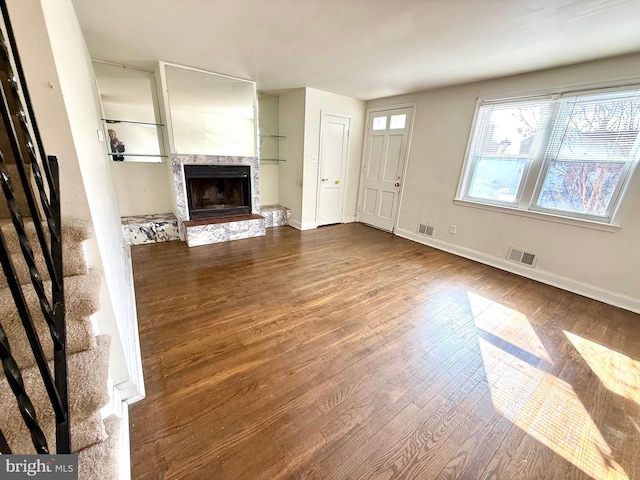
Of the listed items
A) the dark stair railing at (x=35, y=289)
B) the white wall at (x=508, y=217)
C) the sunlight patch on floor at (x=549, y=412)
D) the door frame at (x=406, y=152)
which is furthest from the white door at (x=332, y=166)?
the dark stair railing at (x=35, y=289)

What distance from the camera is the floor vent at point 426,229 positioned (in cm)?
415

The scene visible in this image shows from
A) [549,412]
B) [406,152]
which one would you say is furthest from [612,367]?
[406,152]

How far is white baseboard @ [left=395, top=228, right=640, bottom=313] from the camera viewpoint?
259 centimetres

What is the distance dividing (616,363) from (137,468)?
123 inches

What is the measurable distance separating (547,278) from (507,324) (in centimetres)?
138

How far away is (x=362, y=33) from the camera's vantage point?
2180 millimetres

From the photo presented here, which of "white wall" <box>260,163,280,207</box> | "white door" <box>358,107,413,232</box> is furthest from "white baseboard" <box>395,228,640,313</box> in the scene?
"white wall" <box>260,163,280,207</box>

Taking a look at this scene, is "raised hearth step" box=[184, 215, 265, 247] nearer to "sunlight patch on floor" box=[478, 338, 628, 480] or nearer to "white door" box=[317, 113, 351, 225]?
"white door" box=[317, 113, 351, 225]

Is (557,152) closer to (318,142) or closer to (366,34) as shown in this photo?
(366,34)

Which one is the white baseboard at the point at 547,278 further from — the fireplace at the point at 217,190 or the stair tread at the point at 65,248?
the stair tread at the point at 65,248

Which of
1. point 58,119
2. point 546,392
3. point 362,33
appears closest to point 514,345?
point 546,392

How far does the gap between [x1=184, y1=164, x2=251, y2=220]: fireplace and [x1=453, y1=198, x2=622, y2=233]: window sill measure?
334cm

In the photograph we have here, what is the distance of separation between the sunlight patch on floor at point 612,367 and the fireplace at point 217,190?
427cm

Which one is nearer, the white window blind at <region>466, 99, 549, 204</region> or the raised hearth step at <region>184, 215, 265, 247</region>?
the white window blind at <region>466, 99, 549, 204</region>
